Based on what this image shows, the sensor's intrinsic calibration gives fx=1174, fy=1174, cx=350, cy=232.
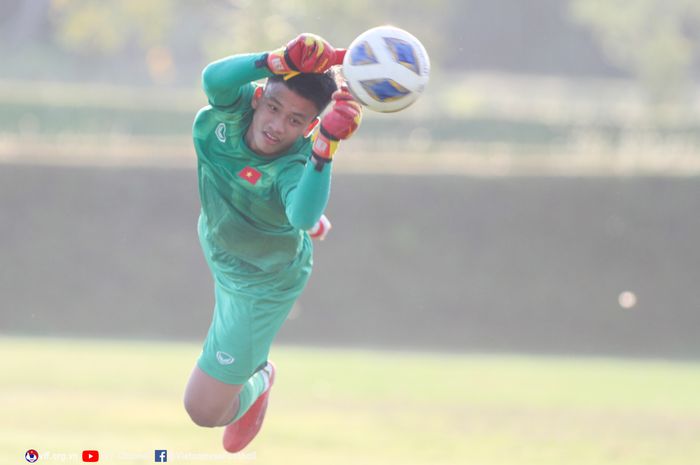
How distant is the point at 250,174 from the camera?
581 cm

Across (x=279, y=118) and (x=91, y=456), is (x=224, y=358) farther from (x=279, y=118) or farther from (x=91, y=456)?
(x=279, y=118)

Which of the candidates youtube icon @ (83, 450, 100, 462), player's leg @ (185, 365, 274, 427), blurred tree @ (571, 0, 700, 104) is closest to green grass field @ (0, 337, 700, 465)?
youtube icon @ (83, 450, 100, 462)

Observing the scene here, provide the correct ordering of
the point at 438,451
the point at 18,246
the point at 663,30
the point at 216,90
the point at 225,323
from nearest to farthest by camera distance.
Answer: the point at 216,90 → the point at 225,323 → the point at 438,451 → the point at 18,246 → the point at 663,30

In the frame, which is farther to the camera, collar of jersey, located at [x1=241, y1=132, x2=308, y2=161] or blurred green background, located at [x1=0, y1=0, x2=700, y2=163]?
blurred green background, located at [x1=0, y1=0, x2=700, y2=163]

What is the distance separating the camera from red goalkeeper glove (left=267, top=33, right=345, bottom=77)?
5188mm

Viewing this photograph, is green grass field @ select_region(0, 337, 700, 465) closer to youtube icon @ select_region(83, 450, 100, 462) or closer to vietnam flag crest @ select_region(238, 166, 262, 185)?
youtube icon @ select_region(83, 450, 100, 462)

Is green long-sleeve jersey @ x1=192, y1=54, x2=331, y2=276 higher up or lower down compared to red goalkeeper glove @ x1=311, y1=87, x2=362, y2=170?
higher up

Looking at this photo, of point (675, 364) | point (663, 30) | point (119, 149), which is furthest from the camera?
point (663, 30)

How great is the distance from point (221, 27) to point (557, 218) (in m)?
19.7

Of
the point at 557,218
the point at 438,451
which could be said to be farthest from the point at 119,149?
the point at 438,451

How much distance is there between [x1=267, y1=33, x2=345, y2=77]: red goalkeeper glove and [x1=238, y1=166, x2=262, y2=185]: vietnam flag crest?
0.65m

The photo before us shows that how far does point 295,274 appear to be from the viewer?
6.43 meters

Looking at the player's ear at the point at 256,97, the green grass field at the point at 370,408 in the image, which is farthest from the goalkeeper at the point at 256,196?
the green grass field at the point at 370,408

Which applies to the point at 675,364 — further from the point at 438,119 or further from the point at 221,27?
the point at 221,27
